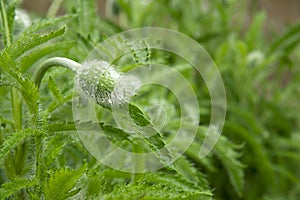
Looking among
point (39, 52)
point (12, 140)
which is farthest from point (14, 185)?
point (39, 52)

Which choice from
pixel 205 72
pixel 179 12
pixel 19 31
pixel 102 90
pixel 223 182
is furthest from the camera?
pixel 179 12


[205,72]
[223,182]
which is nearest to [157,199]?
[223,182]

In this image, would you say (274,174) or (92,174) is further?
(274,174)

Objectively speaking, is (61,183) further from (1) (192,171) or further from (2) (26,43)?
(1) (192,171)

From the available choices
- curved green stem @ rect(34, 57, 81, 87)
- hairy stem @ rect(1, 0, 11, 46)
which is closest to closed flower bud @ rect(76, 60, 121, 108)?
curved green stem @ rect(34, 57, 81, 87)

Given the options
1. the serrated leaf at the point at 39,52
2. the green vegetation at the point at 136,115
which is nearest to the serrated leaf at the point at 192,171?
the green vegetation at the point at 136,115

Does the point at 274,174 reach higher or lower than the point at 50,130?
higher

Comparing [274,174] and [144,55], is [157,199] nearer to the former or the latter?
[144,55]
